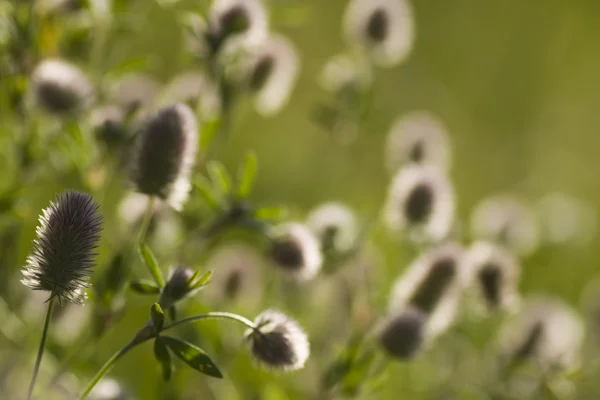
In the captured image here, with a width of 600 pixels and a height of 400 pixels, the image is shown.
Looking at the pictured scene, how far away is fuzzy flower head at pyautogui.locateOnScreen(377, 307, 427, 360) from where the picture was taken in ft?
3.30

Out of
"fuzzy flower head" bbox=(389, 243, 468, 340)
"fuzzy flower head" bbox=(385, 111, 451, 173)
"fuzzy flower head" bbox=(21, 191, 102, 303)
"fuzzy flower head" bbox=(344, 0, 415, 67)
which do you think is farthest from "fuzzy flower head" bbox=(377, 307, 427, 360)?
"fuzzy flower head" bbox=(344, 0, 415, 67)

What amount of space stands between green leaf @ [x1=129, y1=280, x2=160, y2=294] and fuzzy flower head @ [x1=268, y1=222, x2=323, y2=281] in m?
0.21

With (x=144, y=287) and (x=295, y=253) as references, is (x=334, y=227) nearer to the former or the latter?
(x=295, y=253)

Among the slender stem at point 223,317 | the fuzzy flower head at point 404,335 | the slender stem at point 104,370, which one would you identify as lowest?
the slender stem at point 104,370

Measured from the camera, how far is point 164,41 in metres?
2.80

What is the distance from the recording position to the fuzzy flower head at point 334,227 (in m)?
1.23

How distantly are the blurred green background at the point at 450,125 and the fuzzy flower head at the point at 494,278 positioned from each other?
182mm

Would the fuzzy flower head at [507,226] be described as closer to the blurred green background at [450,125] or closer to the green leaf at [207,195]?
the blurred green background at [450,125]

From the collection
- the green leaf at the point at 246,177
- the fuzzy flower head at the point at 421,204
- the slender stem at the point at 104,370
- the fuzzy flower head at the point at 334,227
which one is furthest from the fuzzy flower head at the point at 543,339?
the slender stem at the point at 104,370

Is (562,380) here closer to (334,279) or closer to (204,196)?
(334,279)

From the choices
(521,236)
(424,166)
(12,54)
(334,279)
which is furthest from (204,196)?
(521,236)

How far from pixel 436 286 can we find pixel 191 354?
1.71 feet

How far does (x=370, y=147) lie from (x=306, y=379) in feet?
4.86

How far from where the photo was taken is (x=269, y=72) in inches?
52.9
